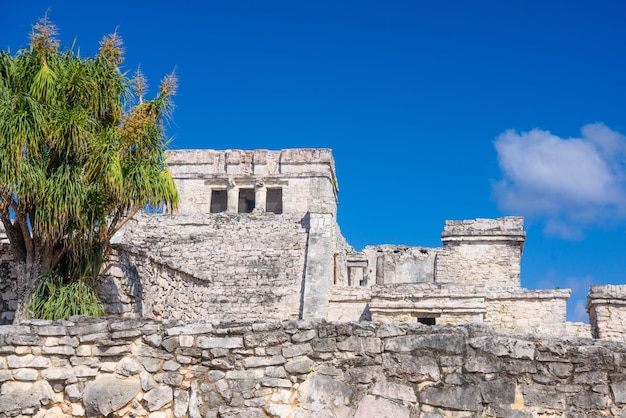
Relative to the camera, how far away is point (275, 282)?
1530cm

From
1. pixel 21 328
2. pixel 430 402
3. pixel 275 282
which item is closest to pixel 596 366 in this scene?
pixel 430 402

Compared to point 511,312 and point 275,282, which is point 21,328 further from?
point 511,312

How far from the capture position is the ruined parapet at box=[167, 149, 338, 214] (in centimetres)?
2570

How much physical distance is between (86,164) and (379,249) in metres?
16.5

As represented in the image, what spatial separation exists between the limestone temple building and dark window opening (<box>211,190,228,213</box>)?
6.59m

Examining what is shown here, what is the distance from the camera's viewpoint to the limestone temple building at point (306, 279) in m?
10.5

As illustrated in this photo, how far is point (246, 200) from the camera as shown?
2759 centimetres

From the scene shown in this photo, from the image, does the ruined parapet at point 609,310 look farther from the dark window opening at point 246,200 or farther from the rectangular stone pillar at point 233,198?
the dark window opening at point 246,200

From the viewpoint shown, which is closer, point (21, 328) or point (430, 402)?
point (430, 402)

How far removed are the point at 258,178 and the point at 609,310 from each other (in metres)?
14.4

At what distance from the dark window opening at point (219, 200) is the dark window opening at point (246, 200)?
611 millimetres

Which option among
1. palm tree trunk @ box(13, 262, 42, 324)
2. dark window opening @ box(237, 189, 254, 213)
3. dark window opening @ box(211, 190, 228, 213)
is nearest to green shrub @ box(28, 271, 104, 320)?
palm tree trunk @ box(13, 262, 42, 324)

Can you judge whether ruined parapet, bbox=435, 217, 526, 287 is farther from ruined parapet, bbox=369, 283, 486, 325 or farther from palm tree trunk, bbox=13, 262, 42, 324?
palm tree trunk, bbox=13, 262, 42, 324

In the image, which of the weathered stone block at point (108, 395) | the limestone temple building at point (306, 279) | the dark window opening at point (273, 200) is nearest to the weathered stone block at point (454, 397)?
the weathered stone block at point (108, 395)
